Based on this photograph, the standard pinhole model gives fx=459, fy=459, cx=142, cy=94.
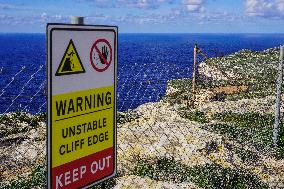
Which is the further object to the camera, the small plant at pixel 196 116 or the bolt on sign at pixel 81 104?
the small plant at pixel 196 116

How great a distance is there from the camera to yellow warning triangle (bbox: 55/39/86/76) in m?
3.31

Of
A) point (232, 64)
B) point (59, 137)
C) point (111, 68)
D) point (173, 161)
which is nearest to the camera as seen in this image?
point (59, 137)

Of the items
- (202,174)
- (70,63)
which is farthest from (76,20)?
(202,174)

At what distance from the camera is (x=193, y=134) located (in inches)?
418

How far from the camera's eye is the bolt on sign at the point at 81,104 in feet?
10.9

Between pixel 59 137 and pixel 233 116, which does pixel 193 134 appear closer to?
pixel 233 116

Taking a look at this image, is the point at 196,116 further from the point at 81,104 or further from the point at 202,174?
the point at 81,104

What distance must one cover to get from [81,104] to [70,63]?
14.5 inches

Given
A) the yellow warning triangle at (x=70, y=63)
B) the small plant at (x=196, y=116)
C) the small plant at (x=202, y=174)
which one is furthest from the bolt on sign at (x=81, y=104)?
the small plant at (x=196, y=116)

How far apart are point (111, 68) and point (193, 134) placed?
23.0 ft

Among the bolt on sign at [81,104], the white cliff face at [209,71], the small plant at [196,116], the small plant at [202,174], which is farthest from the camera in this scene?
the white cliff face at [209,71]

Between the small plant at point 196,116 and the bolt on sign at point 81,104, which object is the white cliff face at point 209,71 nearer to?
the small plant at point 196,116

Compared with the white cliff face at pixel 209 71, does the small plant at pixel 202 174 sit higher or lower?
lower

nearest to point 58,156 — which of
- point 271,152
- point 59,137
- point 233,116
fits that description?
point 59,137
